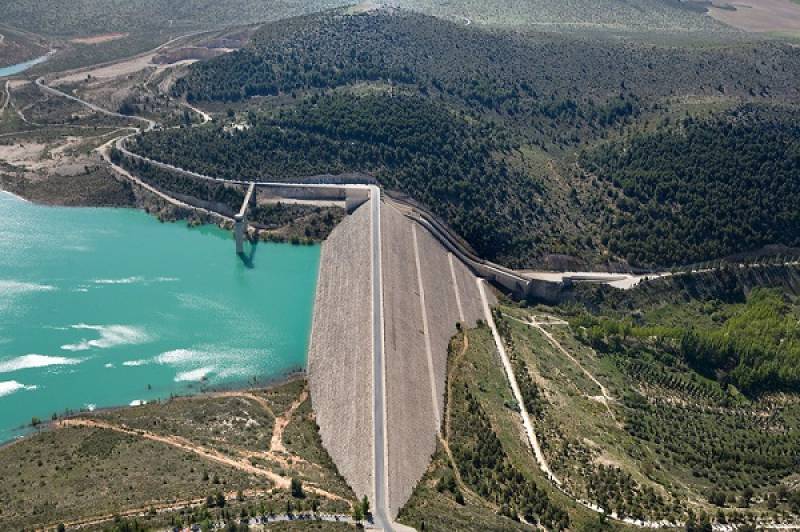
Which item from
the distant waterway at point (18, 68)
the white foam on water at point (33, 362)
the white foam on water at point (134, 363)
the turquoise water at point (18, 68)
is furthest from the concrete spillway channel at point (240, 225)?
the turquoise water at point (18, 68)

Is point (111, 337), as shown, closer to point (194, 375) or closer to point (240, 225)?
point (194, 375)

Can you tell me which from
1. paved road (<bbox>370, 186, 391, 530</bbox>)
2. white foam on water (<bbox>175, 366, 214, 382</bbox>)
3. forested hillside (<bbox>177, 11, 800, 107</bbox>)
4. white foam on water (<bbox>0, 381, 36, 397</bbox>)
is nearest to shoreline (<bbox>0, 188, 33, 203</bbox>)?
forested hillside (<bbox>177, 11, 800, 107</bbox>)

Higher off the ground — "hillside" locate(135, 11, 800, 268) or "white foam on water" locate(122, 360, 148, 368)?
"hillside" locate(135, 11, 800, 268)

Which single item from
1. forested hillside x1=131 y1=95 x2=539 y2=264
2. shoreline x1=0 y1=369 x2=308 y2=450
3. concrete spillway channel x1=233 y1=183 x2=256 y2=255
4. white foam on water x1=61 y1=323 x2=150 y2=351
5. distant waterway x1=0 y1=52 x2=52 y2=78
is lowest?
shoreline x1=0 y1=369 x2=308 y2=450

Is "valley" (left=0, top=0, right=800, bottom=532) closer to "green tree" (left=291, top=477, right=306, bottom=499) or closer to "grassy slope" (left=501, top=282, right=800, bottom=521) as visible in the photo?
"grassy slope" (left=501, top=282, right=800, bottom=521)

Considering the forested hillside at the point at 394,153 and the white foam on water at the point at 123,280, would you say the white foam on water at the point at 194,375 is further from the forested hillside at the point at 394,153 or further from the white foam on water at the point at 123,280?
the forested hillside at the point at 394,153

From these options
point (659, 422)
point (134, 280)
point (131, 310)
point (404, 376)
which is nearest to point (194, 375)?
point (131, 310)
